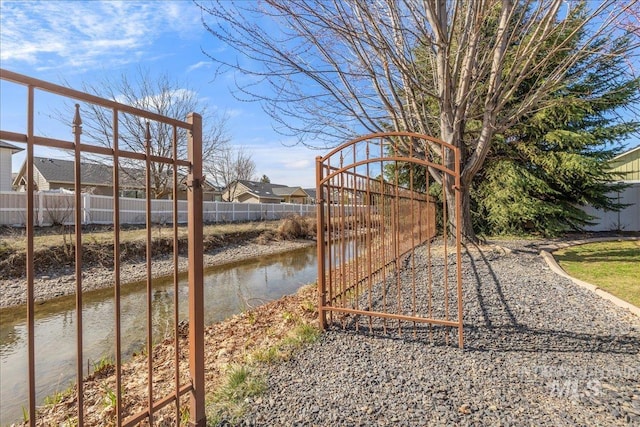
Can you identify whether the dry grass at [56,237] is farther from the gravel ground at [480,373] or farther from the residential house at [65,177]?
the gravel ground at [480,373]

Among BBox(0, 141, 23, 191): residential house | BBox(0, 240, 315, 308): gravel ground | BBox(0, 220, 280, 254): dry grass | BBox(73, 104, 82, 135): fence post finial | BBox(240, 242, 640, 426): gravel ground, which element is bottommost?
BBox(0, 240, 315, 308): gravel ground

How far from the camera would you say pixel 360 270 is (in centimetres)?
427

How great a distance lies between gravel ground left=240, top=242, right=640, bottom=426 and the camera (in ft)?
6.15

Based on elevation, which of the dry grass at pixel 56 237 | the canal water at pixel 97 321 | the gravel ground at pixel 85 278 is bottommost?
the canal water at pixel 97 321

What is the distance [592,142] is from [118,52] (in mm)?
12060

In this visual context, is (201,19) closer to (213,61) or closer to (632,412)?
(213,61)

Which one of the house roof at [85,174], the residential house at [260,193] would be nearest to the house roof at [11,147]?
the house roof at [85,174]

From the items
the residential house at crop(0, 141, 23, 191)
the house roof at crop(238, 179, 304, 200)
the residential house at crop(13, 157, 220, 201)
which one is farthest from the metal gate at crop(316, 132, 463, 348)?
the house roof at crop(238, 179, 304, 200)

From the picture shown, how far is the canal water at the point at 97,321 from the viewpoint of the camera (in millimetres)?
3410

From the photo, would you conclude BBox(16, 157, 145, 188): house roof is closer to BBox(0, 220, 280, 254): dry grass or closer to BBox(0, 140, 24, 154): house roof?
BBox(0, 140, 24, 154): house roof

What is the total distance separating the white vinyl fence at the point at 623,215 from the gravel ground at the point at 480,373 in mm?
9618

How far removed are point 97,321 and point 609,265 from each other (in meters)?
8.34

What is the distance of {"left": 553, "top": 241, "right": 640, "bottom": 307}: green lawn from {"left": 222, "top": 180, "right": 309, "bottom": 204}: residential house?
95.4 ft

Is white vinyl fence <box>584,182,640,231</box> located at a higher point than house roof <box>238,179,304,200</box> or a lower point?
lower
